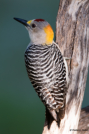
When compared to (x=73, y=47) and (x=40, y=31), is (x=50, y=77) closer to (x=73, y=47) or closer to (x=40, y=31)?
(x=73, y=47)

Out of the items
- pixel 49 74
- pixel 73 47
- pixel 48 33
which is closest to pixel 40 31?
pixel 48 33

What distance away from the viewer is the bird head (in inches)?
84.2

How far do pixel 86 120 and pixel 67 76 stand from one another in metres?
0.68

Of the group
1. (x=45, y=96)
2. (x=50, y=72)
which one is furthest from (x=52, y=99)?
Result: (x=50, y=72)

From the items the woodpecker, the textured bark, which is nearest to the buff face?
the woodpecker

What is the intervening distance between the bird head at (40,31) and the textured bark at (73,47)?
13 cm

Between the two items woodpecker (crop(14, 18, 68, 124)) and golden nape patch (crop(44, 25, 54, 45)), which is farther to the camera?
golden nape patch (crop(44, 25, 54, 45))

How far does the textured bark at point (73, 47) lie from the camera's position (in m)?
2.18

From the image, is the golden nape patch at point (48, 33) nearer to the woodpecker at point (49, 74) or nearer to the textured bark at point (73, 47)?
the woodpecker at point (49, 74)

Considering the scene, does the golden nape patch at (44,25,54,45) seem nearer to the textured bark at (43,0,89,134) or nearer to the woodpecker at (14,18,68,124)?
the woodpecker at (14,18,68,124)

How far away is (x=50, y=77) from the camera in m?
2.04

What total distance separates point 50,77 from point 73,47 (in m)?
0.47

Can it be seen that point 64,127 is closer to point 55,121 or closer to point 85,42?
point 55,121

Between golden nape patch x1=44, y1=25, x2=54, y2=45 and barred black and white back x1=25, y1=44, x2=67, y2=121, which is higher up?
golden nape patch x1=44, y1=25, x2=54, y2=45
